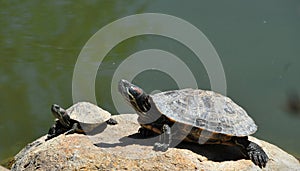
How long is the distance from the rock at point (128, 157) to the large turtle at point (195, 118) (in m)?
0.10

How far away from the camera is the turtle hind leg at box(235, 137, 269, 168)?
419 cm

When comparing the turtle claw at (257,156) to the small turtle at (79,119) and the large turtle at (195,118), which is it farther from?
the small turtle at (79,119)

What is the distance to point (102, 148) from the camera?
4121 mm

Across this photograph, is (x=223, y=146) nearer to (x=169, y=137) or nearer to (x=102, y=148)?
(x=169, y=137)

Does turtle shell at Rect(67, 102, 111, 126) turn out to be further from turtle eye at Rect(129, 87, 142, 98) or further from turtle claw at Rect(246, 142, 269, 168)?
turtle claw at Rect(246, 142, 269, 168)

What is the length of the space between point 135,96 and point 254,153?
3.81 feet

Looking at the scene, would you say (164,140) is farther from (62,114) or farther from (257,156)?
(62,114)

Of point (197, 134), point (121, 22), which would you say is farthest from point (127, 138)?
point (121, 22)

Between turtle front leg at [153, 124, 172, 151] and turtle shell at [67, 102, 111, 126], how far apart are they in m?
0.96

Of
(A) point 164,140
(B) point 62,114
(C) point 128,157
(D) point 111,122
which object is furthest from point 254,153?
(B) point 62,114

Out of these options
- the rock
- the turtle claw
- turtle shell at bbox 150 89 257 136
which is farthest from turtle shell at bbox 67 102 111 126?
the turtle claw

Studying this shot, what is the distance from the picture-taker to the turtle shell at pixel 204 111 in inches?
163

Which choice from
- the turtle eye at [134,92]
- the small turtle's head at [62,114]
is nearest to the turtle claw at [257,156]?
the turtle eye at [134,92]

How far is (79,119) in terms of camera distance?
196 inches
